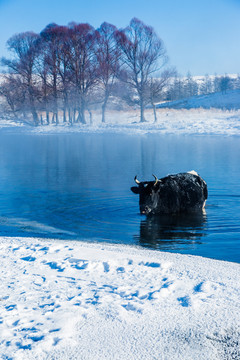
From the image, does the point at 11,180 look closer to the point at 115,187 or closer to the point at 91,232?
the point at 115,187

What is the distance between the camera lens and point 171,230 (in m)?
8.05

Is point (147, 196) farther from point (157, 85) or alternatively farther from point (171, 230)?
point (157, 85)

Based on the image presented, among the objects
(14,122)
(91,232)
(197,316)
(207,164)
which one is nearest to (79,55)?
(14,122)

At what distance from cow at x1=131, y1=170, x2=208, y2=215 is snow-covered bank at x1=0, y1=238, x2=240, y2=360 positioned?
3098 mm

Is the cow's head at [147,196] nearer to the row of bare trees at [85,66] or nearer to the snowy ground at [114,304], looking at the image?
the snowy ground at [114,304]

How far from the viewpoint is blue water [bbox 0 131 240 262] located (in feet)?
24.4

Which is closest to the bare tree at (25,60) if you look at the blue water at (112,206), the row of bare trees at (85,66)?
the row of bare trees at (85,66)

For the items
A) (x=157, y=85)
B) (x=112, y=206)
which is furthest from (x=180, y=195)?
(x=157, y=85)

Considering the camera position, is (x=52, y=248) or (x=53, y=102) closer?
(x=52, y=248)

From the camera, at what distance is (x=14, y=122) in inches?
2156

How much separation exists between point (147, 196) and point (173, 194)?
28.5 inches

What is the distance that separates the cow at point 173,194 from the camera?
920 cm

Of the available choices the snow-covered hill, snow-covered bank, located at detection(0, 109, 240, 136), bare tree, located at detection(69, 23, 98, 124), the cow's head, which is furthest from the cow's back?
the snow-covered hill

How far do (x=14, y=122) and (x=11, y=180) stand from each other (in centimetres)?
4303
